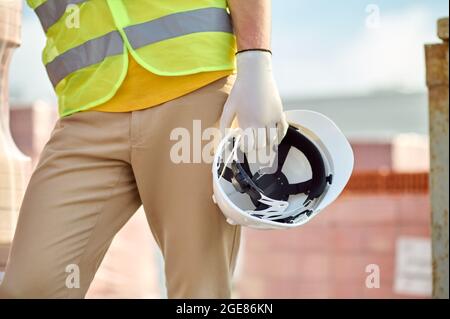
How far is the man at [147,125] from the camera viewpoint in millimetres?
2328

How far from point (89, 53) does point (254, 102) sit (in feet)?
1.32

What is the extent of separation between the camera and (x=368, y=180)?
639 centimetres

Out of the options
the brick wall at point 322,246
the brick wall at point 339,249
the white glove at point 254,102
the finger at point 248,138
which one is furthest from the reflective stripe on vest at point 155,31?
the brick wall at point 339,249

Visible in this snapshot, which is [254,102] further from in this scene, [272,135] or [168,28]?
[168,28]

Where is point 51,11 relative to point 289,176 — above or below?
above

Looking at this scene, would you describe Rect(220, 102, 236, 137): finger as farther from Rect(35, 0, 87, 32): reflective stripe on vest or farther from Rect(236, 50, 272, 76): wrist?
Rect(35, 0, 87, 32): reflective stripe on vest

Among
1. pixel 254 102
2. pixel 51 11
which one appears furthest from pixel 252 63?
pixel 51 11

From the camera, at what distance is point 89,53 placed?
7.80 feet

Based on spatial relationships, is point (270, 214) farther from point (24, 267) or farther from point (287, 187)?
point (24, 267)

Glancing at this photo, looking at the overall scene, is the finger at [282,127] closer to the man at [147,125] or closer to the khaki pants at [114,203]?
the man at [147,125]

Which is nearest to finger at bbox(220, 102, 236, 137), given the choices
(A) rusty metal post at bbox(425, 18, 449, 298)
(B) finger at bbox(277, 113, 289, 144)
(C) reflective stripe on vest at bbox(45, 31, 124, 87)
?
(B) finger at bbox(277, 113, 289, 144)

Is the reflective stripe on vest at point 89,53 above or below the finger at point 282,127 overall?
above
